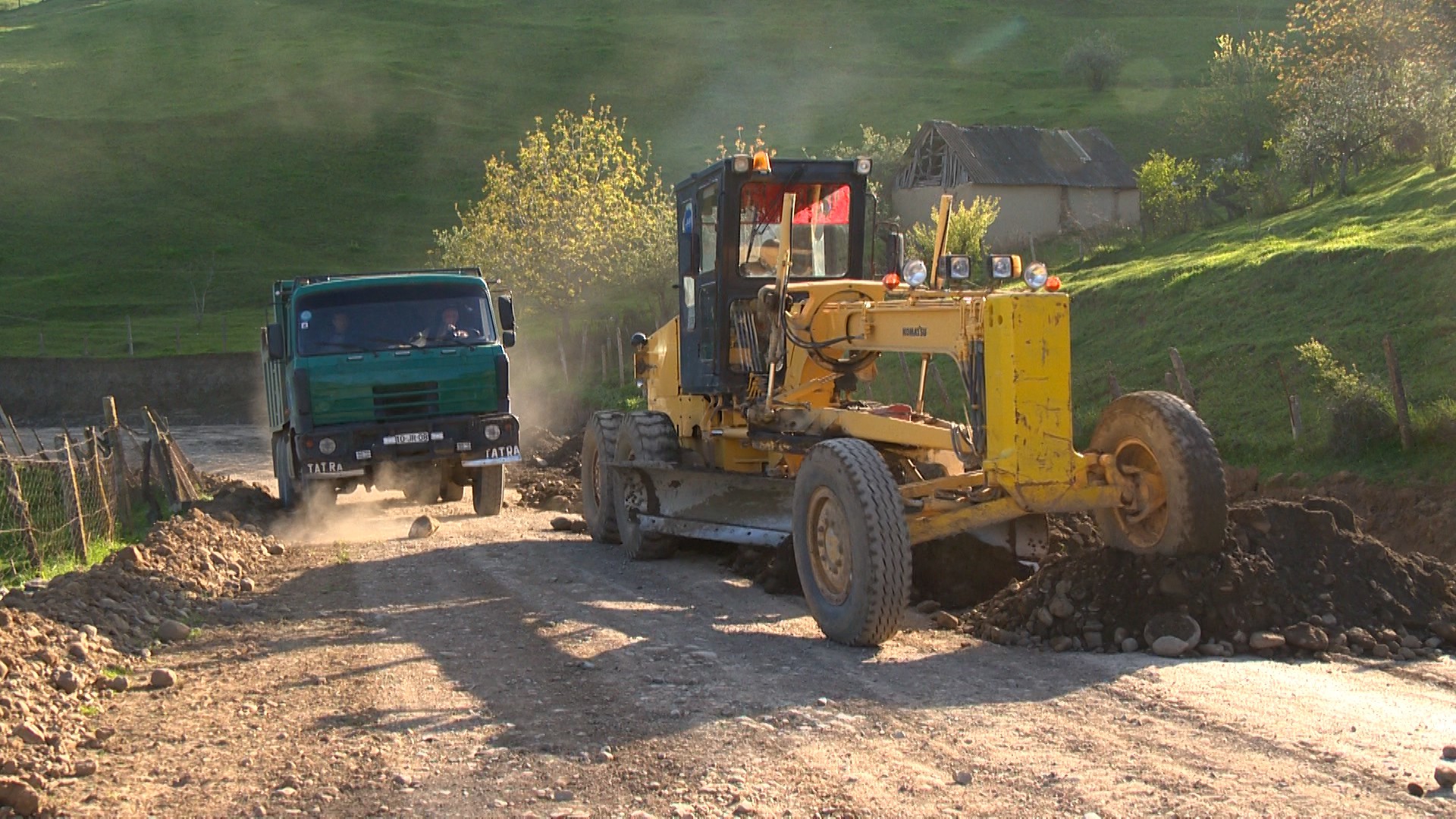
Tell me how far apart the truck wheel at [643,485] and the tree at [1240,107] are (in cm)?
4657

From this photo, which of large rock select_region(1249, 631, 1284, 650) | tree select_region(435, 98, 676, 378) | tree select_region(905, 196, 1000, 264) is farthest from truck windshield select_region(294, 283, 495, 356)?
tree select_region(435, 98, 676, 378)

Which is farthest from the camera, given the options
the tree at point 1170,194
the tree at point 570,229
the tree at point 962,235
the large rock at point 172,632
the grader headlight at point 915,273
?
the tree at point 570,229

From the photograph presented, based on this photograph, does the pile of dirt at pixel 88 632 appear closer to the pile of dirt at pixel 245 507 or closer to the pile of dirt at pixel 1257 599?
the pile of dirt at pixel 245 507

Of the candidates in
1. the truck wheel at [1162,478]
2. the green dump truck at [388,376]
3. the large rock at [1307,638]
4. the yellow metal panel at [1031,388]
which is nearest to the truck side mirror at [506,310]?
the green dump truck at [388,376]

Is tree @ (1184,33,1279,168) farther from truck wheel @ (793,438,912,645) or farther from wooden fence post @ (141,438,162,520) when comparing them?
truck wheel @ (793,438,912,645)

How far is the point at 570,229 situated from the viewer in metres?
35.4

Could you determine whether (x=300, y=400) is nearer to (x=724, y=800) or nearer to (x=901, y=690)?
(x=901, y=690)

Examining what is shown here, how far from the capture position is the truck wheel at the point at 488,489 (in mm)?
16375

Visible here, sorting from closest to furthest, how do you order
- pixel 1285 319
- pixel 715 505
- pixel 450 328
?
1. pixel 715 505
2. pixel 450 328
3. pixel 1285 319

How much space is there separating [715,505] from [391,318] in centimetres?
559

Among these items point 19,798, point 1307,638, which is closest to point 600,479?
point 1307,638

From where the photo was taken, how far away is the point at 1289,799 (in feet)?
17.3

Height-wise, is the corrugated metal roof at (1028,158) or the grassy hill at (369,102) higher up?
the grassy hill at (369,102)

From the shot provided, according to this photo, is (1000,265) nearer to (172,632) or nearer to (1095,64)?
(172,632)
